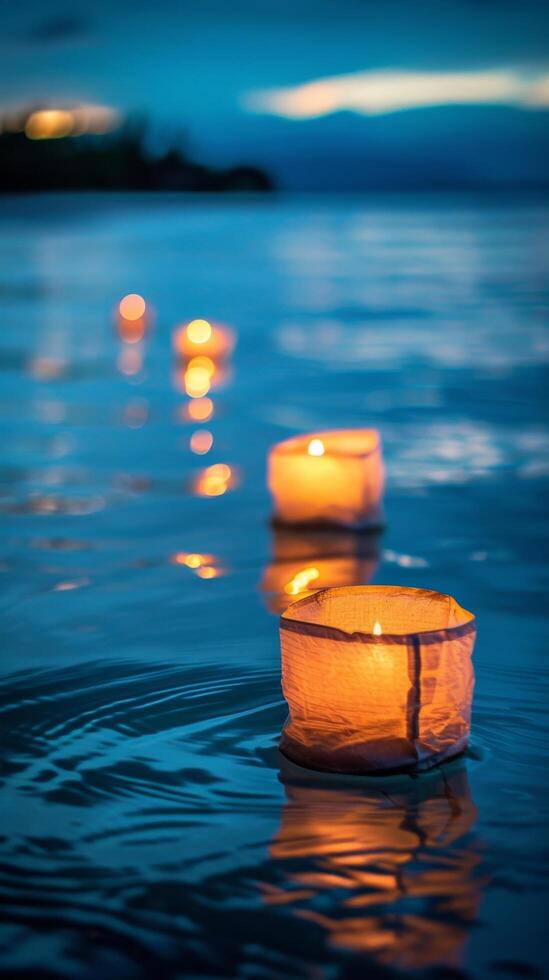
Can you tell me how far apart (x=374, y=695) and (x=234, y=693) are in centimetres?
67

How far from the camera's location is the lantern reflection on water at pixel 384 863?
2.11m

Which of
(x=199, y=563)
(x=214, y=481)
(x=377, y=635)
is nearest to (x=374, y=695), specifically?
(x=377, y=635)

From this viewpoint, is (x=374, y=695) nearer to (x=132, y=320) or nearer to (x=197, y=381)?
(x=197, y=381)

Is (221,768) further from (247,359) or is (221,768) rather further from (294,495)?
(247,359)

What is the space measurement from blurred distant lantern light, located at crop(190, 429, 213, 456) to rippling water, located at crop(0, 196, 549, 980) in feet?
0.23

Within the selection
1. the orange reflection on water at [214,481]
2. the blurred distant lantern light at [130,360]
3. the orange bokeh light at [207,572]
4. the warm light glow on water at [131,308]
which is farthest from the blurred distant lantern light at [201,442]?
the warm light glow on water at [131,308]

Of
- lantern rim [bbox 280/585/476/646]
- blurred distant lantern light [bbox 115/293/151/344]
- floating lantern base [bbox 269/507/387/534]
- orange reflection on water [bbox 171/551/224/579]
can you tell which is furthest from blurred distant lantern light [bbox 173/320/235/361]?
lantern rim [bbox 280/585/476/646]

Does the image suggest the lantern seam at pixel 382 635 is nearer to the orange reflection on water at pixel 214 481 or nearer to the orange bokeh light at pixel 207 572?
the orange bokeh light at pixel 207 572

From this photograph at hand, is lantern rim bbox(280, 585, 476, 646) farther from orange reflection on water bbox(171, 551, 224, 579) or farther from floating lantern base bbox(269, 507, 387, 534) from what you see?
floating lantern base bbox(269, 507, 387, 534)

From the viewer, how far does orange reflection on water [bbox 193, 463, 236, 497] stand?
18.9ft

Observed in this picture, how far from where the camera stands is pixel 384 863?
2340 millimetres

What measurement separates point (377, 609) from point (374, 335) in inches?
387

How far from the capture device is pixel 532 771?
2.77 metres

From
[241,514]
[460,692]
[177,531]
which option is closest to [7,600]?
[177,531]
